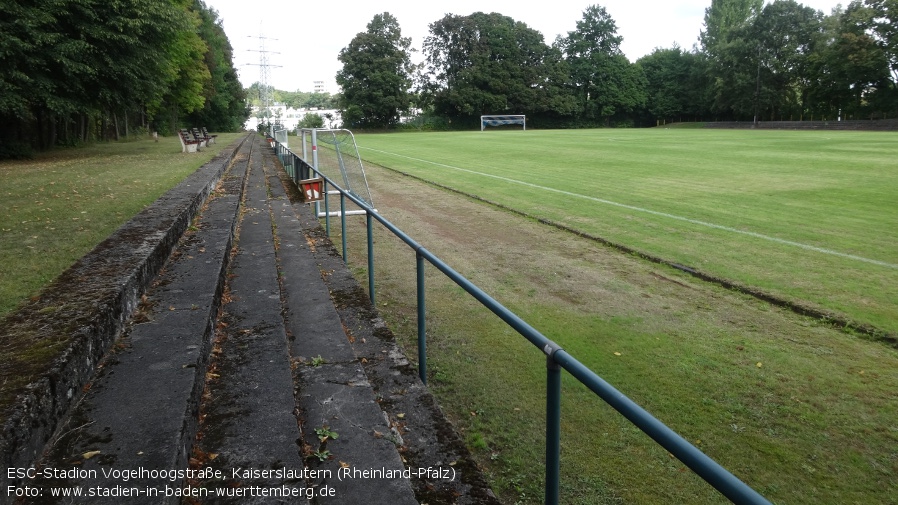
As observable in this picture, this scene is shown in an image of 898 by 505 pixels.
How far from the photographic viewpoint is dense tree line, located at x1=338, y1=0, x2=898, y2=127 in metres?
67.9

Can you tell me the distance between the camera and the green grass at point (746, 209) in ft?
22.5

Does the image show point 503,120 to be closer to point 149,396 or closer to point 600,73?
point 600,73

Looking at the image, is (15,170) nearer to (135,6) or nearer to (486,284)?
(135,6)

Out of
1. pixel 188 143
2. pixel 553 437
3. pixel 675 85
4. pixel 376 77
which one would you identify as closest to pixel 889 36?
pixel 675 85

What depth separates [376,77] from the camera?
7888 centimetres

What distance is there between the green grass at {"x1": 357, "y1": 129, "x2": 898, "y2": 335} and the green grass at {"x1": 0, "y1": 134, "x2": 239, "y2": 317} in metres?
6.68

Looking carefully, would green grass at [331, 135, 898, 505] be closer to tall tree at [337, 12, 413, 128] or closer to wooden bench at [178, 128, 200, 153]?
wooden bench at [178, 128, 200, 153]

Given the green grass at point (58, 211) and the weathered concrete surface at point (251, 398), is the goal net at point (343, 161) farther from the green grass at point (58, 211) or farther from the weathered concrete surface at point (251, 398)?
the weathered concrete surface at point (251, 398)

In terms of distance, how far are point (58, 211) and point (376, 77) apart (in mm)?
73356

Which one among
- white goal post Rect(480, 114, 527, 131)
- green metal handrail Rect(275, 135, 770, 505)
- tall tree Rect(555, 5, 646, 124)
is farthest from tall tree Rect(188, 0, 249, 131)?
green metal handrail Rect(275, 135, 770, 505)

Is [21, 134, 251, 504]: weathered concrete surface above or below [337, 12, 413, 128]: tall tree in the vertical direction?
below

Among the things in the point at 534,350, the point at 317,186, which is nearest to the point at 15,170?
the point at 317,186

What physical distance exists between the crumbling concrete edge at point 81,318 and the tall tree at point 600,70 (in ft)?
282

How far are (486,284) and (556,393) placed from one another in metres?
4.61
